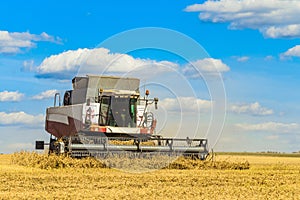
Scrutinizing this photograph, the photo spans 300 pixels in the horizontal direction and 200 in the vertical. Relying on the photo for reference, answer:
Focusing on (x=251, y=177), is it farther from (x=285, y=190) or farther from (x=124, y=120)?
(x=124, y=120)

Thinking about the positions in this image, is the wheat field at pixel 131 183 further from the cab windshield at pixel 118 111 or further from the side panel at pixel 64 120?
the cab windshield at pixel 118 111

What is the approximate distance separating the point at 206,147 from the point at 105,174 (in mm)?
5494

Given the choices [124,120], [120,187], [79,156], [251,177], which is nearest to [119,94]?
[124,120]

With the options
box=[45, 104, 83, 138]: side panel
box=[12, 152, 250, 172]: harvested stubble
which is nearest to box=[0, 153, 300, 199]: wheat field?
box=[12, 152, 250, 172]: harvested stubble

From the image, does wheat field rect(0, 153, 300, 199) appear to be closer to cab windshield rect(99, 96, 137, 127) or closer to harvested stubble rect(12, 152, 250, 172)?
harvested stubble rect(12, 152, 250, 172)

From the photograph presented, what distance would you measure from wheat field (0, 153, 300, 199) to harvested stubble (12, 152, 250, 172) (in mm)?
32

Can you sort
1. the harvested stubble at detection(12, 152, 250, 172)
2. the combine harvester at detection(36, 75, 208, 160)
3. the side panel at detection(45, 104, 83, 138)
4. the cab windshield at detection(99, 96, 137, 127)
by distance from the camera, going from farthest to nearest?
the side panel at detection(45, 104, 83, 138)
the cab windshield at detection(99, 96, 137, 127)
the combine harvester at detection(36, 75, 208, 160)
the harvested stubble at detection(12, 152, 250, 172)

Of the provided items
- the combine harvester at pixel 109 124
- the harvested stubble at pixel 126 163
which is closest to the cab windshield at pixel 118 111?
the combine harvester at pixel 109 124

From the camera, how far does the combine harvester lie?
2003 centimetres

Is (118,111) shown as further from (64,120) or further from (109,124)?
(64,120)

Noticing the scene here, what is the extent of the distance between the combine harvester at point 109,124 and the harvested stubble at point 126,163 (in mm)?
414

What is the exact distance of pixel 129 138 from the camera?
20969 mm

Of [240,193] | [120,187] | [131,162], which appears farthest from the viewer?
[131,162]

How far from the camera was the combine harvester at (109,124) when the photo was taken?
20031mm
